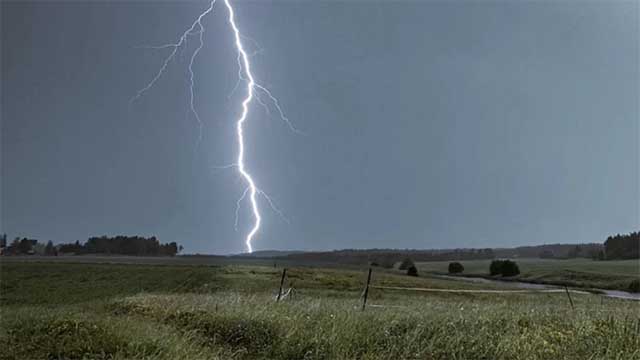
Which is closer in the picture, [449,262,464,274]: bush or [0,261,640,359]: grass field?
[0,261,640,359]: grass field

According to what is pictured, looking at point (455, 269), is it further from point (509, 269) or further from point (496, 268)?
point (509, 269)

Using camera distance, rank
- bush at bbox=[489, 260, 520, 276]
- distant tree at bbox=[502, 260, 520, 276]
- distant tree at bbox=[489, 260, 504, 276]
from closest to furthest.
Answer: distant tree at bbox=[502, 260, 520, 276], bush at bbox=[489, 260, 520, 276], distant tree at bbox=[489, 260, 504, 276]

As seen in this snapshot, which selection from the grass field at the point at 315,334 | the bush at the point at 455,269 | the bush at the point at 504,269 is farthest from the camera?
the bush at the point at 455,269

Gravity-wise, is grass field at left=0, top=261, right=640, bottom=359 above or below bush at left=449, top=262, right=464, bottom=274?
above

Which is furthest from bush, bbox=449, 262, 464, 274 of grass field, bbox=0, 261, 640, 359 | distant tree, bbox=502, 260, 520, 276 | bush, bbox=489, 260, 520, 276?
grass field, bbox=0, 261, 640, 359

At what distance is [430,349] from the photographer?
906cm

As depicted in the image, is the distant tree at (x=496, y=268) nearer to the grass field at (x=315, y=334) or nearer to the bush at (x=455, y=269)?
the bush at (x=455, y=269)

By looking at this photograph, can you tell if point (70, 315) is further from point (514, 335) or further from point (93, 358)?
point (514, 335)

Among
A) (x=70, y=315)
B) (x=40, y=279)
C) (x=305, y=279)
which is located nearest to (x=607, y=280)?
(x=305, y=279)

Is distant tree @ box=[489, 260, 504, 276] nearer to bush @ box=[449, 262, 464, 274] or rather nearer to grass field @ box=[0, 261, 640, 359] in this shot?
bush @ box=[449, 262, 464, 274]

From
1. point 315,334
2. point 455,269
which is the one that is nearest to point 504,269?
point 455,269

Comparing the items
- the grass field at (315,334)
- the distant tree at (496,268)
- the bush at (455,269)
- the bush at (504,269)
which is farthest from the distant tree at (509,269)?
the grass field at (315,334)

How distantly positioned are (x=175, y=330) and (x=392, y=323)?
4.06 metres

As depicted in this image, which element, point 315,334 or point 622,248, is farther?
point 622,248
